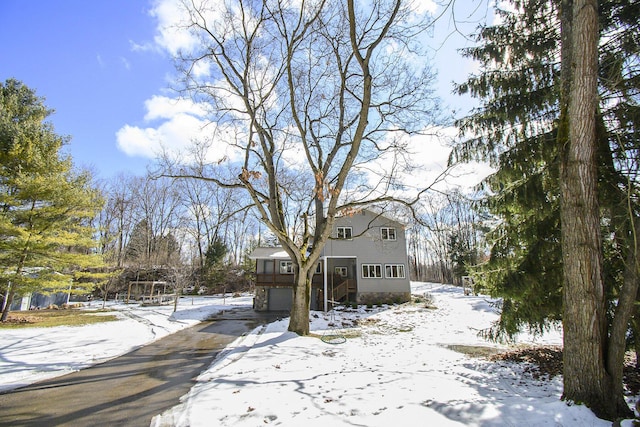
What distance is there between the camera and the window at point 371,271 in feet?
71.8

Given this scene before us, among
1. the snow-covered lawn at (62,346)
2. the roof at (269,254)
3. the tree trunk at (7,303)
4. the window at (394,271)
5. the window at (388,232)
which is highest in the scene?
the window at (388,232)

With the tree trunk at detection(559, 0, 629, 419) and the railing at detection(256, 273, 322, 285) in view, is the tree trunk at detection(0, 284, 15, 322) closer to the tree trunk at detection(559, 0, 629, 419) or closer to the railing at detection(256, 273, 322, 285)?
the railing at detection(256, 273, 322, 285)

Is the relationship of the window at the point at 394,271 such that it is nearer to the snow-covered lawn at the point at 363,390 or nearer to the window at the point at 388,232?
the window at the point at 388,232

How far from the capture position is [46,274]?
43.0 feet

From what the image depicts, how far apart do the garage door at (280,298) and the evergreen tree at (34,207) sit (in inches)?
482

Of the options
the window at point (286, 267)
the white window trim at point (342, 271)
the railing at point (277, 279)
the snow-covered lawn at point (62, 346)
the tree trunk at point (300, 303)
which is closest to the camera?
the snow-covered lawn at point (62, 346)

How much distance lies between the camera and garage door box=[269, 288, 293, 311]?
23.7 meters

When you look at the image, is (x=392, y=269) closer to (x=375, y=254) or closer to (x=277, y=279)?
(x=375, y=254)

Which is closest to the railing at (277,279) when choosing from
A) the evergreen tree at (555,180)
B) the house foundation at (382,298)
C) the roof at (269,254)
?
the roof at (269,254)

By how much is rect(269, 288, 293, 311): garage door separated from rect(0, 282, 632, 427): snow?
1125cm

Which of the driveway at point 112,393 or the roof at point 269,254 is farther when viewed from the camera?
the roof at point 269,254

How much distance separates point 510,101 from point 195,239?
3819cm

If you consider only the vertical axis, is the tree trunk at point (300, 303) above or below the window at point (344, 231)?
below

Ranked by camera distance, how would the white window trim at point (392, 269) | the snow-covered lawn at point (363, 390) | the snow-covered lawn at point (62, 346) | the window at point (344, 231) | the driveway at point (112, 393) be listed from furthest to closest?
→ the window at point (344, 231)
the white window trim at point (392, 269)
the snow-covered lawn at point (62, 346)
the driveway at point (112, 393)
the snow-covered lawn at point (363, 390)
